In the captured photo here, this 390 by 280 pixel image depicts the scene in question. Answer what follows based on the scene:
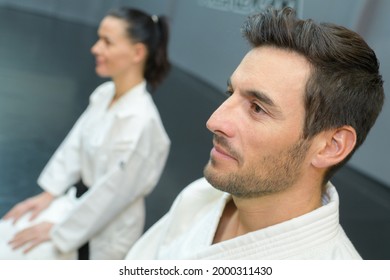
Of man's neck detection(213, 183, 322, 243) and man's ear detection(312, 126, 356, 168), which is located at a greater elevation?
man's ear detection(312, 126, 356, 168)

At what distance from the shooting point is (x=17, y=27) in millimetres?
6949

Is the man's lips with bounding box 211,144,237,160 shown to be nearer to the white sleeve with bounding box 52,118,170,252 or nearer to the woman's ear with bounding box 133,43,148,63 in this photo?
the white sleeve with bounding box 52,118,170,252

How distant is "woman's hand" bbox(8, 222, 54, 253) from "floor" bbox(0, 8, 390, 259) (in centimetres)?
64

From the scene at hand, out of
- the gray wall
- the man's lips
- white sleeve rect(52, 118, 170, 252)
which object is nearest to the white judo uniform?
white sleeve rect(52, 118, 170, 252)

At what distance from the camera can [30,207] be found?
67.1 inches

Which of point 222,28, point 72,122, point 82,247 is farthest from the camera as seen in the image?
point 222,28

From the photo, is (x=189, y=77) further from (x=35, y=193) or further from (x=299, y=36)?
(x=299, y=36)

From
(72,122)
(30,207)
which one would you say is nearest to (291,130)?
(30,207)

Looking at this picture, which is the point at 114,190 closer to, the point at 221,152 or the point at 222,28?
the point at 221,152

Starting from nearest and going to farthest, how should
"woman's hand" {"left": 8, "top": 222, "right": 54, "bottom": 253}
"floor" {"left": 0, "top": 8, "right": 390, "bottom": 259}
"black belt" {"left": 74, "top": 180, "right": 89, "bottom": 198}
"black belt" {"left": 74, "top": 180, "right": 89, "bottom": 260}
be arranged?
1. "woman's hand" {"left": 8, "top": 222, "right": 54, "bottom": 253}
2. "black belt" {"left": 74, "top": 180, "right": 89, "bottom": 260}
3. "black belt" {"left": 74, "top": 180, "right": 89, "bottom": 198}
4. "floor" {"left": 0, "top": 8, "right": 390, "bottom": 259}

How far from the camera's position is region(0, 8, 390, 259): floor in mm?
2402

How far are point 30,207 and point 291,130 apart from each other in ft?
3.67

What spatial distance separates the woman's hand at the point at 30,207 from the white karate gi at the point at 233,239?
0.65 m

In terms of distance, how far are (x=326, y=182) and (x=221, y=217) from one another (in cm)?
23
